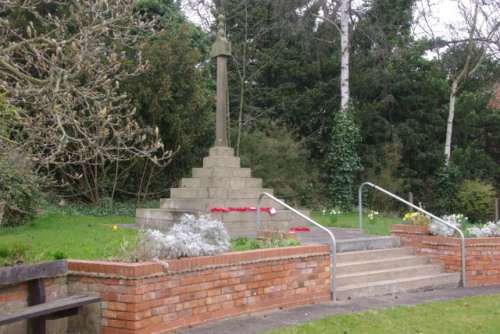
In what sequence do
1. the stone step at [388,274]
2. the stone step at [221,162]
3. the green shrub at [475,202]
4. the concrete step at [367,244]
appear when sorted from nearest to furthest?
the stone step at [388,274] → the concrete step at [367,244] → the stone step at [221,162] → the green shrub at [475,202]

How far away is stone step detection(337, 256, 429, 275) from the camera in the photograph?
8.41 meters

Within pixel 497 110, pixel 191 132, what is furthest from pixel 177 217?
pixel 497 110

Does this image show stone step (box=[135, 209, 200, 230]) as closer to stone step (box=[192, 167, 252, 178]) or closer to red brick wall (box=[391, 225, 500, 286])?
stone step (box=[192, 167, 252, 178])

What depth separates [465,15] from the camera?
24297 millimetres

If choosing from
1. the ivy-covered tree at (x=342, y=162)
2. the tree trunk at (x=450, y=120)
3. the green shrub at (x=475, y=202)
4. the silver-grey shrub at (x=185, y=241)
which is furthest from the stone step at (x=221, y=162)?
the tree trunk at (x=450, y=120)

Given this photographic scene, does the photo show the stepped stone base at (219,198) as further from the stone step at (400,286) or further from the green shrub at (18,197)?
the stone step at (400,286)

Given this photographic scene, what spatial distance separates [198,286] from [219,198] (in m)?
6.58

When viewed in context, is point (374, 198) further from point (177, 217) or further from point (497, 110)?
point (177, 217)

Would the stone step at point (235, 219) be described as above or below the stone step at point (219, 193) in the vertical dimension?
below

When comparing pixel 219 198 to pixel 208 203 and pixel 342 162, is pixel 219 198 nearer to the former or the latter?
pixel 208 203

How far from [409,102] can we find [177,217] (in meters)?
17.5

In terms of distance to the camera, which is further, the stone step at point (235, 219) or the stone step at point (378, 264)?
the stone step at point (235, 219)

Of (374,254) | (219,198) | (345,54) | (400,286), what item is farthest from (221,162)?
(345,54)

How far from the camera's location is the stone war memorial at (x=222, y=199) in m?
12.1
